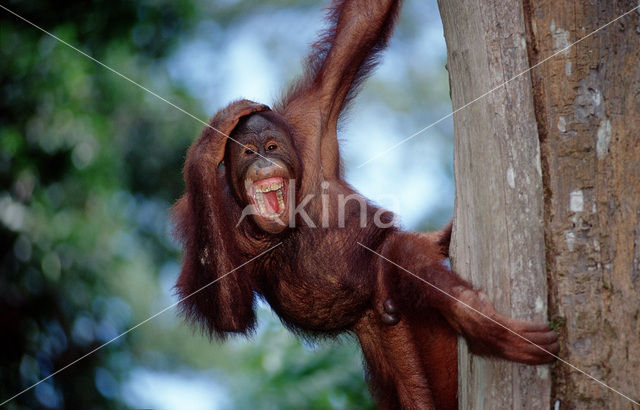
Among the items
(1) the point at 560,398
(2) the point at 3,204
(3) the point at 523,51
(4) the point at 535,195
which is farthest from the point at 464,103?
(2) the point at 3,204

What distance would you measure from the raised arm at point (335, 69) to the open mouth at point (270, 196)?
28 cm

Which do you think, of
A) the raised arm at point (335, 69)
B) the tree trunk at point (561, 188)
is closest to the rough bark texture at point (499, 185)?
the tree trunk at point (561, 188)

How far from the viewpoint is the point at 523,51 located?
8.80ft

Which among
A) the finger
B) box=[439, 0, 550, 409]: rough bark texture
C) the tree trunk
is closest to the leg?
box=[439, 0, 550, 409]: rough bark texture

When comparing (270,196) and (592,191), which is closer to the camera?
(592,191)

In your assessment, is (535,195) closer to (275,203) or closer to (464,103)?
(464,103)

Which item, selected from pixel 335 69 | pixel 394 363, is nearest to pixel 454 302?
pixel 394 363

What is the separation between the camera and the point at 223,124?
3555 millimetres

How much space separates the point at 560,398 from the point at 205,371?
5.81 metres

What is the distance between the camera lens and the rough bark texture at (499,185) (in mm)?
2607

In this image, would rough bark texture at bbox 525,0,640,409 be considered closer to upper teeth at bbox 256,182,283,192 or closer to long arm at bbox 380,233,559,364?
long arm at bbox 380,233,559,364

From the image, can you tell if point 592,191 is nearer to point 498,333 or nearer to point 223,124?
point 498,333

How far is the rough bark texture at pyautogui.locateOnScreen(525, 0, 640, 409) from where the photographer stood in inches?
97.0

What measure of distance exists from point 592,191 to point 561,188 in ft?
0.34
